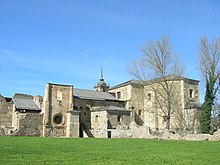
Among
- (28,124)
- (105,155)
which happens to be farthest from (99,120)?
(105,155)

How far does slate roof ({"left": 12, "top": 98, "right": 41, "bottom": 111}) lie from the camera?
41500mm

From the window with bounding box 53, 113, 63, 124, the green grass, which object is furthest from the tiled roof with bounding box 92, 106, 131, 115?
the green grass

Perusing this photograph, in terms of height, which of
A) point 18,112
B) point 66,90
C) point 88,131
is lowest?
point 88,131

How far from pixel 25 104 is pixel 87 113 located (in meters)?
9.34

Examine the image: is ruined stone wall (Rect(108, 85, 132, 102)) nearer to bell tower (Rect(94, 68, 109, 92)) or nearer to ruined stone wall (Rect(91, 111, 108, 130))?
ruined stone wall (Rect(91, 111, 108, 130))

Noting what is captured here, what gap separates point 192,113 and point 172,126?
13.2 feet

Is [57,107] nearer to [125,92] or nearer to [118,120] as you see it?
[118,120]

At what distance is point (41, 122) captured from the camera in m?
40.0

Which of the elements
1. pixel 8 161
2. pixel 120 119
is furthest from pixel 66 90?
pixel 8 161

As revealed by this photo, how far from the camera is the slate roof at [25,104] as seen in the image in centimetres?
4150

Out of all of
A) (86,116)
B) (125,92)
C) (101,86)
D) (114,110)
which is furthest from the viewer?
(101,86)

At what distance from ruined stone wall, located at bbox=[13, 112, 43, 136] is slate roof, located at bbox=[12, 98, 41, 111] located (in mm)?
1635

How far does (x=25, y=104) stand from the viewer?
1683 inches

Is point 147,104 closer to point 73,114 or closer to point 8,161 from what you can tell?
point 73,114
